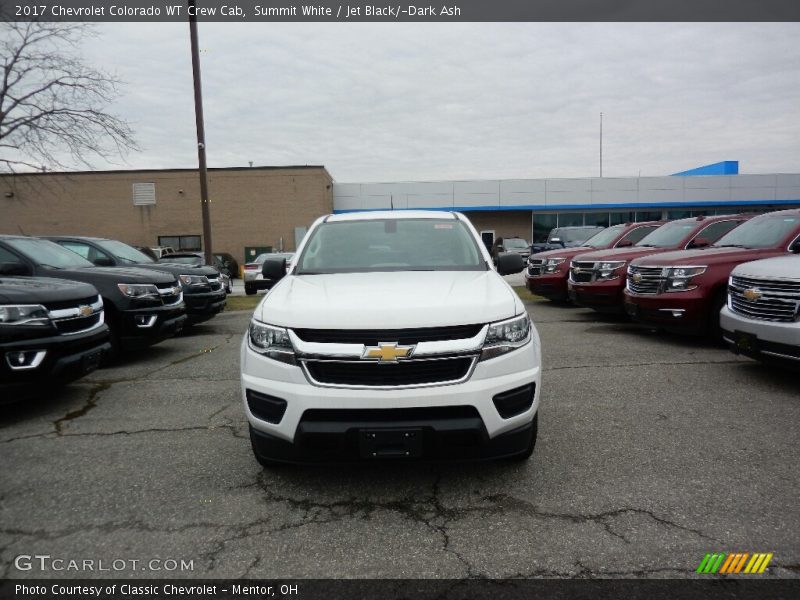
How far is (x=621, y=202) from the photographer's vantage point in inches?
1387

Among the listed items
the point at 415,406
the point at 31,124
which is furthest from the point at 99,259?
the point at 31,124

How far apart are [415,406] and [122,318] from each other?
17.2ft

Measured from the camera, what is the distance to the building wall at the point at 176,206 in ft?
104

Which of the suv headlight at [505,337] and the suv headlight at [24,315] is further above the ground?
the suv headlight at [505,337]

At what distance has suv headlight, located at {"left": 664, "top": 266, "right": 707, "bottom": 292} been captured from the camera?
6715mm

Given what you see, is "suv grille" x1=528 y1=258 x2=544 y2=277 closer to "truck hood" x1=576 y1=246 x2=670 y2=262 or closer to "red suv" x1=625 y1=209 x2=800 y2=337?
"truck hood" x1=576 y1=246 x2=670 y2=262

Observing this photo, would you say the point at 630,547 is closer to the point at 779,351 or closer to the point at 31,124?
the point at 779,351

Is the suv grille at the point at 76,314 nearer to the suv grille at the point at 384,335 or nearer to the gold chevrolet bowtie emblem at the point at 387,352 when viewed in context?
the suv grille at the point at 384,335

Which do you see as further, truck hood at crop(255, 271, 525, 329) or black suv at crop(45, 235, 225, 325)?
black suv at crop(45, 235, 225, 325)

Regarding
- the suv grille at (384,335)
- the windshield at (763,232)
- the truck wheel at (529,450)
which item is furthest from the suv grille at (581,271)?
the suv grille at (384,335)

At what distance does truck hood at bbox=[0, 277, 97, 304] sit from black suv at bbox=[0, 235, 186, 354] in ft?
4.11

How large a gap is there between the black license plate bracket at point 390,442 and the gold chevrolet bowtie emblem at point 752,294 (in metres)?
4.10

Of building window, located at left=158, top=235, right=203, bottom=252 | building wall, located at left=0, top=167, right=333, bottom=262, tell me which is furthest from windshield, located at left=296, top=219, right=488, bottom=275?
building window, located at left=158, top=235, right=203, bottom=252

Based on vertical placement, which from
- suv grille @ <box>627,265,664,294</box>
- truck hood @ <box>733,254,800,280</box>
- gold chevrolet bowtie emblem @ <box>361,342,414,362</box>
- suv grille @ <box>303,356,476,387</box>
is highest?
truck hood @ <box>733,254,800,280</box>
